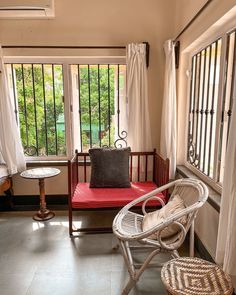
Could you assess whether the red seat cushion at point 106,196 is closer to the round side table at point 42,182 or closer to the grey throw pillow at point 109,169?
the grey throw pillow at point 109,169

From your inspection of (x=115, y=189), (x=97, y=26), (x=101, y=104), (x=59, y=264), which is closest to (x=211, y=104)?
(x=115, y=189)

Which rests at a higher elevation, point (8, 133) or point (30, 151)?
point (8, 133)

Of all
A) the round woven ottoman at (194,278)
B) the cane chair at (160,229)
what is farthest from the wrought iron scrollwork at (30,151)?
the round woven ottoman at (194,278)

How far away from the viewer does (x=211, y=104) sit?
2090 mm

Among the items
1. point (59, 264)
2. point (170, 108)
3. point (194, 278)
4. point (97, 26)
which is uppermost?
point (97, 26)

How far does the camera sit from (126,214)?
80.6 inches

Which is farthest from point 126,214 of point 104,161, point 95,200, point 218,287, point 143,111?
point 143,111

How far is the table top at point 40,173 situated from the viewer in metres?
2.62

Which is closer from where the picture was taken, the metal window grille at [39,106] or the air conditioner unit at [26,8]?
the air conditioner unit at [26,8]

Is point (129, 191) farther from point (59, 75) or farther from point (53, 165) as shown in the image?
point (59, 75)

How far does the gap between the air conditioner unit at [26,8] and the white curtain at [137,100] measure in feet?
3.20

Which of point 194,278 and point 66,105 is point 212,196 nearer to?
point 194,278

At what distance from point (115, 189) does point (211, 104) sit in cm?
133

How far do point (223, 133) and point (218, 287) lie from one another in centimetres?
111
